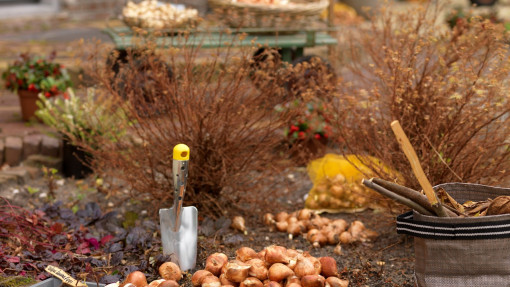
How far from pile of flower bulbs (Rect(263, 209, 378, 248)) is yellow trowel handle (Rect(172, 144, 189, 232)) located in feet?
2.75

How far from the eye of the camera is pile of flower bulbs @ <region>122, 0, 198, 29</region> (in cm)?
579

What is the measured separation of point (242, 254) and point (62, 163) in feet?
7.37

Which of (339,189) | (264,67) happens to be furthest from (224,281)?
(264,67)

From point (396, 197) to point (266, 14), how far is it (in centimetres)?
401

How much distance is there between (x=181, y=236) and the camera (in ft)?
10.4

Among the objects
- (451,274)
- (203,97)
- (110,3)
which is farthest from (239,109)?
(110,3)

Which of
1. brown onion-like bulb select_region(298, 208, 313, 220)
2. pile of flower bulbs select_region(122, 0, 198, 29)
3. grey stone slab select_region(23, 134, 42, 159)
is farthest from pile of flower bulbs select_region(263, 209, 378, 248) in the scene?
pile of flower bulbs select_region(122, 0, 198, 29)

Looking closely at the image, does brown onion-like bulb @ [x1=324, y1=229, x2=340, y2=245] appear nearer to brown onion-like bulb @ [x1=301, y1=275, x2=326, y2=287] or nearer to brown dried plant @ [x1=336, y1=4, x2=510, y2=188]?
brown dried plant @ [x1=336, y1=4, x2=510, y2=188]

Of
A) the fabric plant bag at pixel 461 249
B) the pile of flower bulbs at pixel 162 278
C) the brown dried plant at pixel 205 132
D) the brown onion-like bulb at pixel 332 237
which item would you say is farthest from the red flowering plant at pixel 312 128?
the fabric plant bag at pixel 461 249

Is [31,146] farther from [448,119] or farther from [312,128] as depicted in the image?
[448,119]

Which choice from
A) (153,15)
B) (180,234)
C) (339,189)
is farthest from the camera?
(153,15)

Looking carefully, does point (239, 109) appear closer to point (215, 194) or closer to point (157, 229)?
point (215, 194)

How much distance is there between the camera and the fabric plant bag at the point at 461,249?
2.38 metres

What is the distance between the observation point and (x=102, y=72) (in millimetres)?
3854
